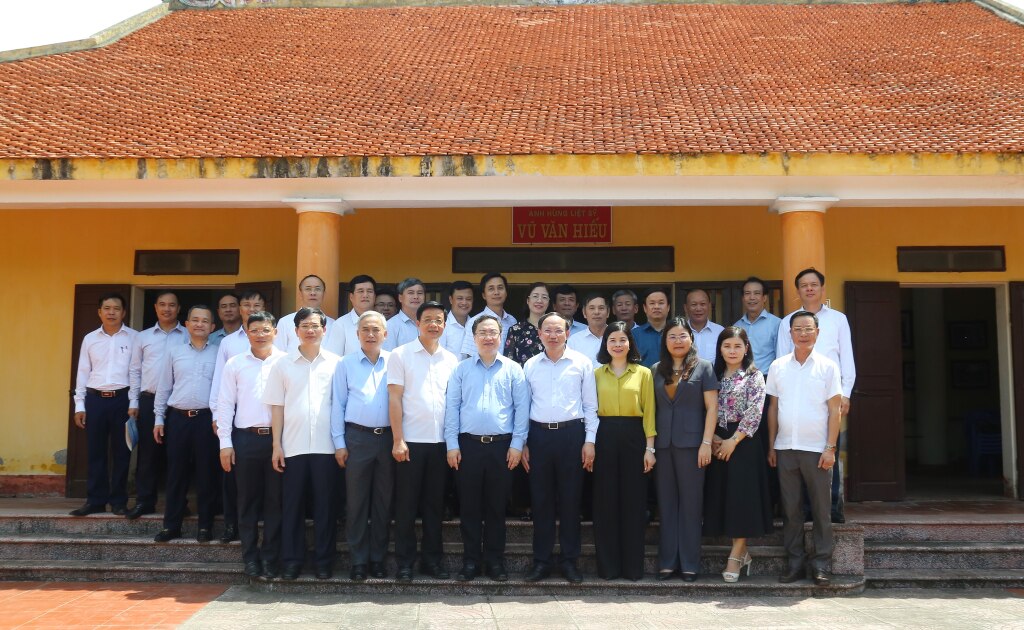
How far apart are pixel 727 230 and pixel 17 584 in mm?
6265

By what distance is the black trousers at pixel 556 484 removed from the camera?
5.15 m

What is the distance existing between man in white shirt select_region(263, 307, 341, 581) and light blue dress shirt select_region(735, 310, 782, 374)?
2984 millimetres

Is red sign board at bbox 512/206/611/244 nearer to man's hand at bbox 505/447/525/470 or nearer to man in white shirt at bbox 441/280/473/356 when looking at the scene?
man in white shirt at bbox 441/280/473/356

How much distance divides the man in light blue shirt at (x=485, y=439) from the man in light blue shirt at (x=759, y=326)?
1.91m

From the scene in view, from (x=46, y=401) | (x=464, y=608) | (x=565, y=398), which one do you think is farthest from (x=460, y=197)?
(x=46, y=401)

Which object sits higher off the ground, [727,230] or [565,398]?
[727,230]

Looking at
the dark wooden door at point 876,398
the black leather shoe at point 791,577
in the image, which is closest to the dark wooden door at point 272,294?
the black leather shoe at point 791,577

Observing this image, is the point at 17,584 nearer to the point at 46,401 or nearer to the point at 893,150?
the point at 46,401

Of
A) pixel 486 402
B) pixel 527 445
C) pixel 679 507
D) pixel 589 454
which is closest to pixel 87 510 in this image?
pixel 486 402

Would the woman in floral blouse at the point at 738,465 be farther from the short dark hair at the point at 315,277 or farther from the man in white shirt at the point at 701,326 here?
the short dark hair at the point at 315,277

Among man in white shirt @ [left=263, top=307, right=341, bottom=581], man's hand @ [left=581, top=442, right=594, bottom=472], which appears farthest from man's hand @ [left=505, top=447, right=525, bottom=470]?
man in white shirt @ [left=263, top=307, right=341, bottom=581]

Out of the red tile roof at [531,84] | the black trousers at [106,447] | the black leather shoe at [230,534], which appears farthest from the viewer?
the red tile roof at [531,84]

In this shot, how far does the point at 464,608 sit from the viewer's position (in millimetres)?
4797

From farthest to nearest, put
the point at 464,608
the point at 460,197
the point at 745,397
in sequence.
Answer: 1. the point at 460,197
2. the point at 745,397
3. the point at 464,608
